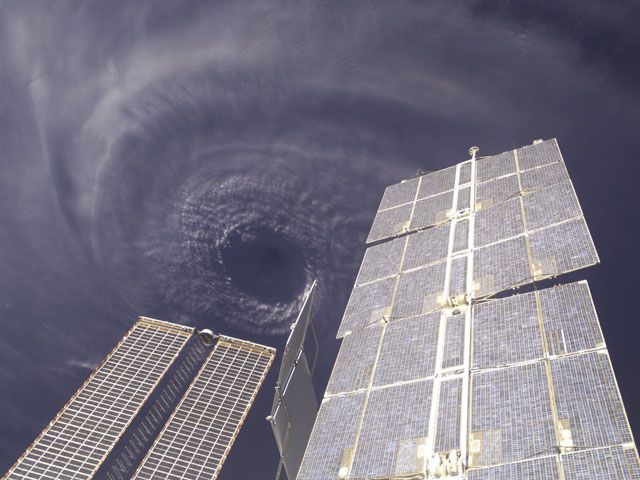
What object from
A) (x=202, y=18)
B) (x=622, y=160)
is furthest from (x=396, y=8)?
(x=622, y=160)

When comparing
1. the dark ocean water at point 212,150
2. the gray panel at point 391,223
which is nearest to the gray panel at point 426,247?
the gray panel at point 391,223

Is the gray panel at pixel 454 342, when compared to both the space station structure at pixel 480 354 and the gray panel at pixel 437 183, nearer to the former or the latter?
the space station structure at pixel 480 354

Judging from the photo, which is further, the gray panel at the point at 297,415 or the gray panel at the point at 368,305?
the gray panel at the point at 368,305

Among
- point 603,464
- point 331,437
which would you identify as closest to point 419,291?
point 331,437

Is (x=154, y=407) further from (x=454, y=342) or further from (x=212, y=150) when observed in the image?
(x=212, y=150)

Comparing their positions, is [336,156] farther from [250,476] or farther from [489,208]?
[250,476]
